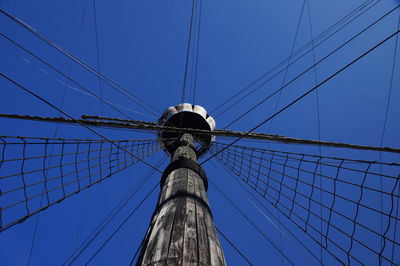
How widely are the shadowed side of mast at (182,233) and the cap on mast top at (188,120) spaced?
4361 mm

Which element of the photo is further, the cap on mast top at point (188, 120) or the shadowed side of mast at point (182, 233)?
the cap on mast top at point (188, 120)

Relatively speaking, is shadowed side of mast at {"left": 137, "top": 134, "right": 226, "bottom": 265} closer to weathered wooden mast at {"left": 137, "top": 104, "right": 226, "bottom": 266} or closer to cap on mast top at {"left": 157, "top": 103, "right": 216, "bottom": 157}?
weathered wooden mast at {"left": 137, "top": 104, "right": 226, "bottom": 266}

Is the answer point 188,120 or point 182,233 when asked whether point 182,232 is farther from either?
point 188,120

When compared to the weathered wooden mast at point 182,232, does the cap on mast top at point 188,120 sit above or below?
above

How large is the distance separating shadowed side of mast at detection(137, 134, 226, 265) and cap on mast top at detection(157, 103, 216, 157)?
436 centimetres

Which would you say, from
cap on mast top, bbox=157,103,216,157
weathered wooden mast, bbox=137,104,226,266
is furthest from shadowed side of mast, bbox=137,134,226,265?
cap on mast top, bbox=157,103,216,157

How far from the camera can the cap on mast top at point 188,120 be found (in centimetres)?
697

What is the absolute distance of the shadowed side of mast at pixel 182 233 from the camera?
1493 millimetres

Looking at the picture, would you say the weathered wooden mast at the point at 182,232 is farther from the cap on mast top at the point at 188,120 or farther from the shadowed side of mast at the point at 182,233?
the cap on mast top at the point at 188,120

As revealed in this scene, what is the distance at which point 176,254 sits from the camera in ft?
4.87

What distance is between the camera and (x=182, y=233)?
1713mm

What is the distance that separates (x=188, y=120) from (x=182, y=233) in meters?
5.72

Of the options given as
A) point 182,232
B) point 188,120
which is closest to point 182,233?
point 182,232

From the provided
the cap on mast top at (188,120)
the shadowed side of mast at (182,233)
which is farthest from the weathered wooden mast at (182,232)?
the cap on mast top at (188,120)
